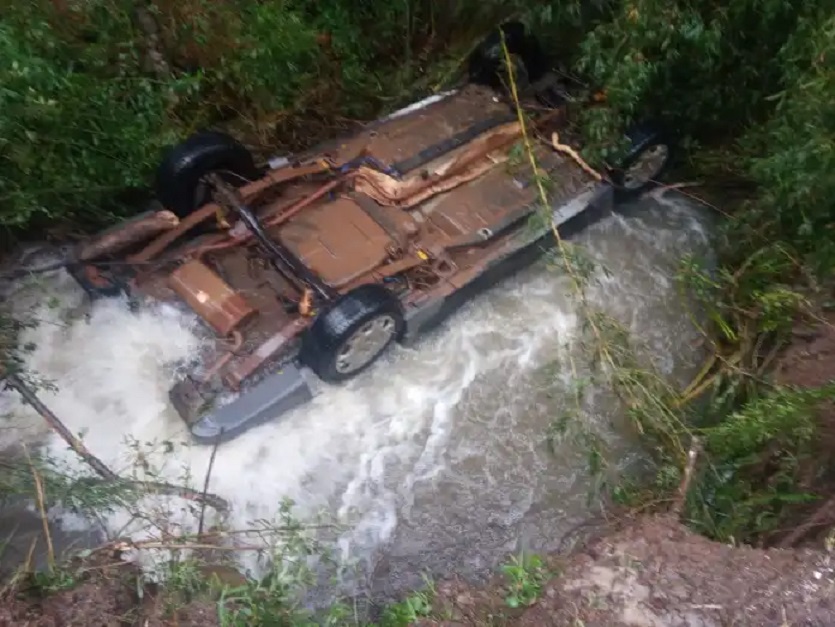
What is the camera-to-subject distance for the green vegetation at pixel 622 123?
12.8ft

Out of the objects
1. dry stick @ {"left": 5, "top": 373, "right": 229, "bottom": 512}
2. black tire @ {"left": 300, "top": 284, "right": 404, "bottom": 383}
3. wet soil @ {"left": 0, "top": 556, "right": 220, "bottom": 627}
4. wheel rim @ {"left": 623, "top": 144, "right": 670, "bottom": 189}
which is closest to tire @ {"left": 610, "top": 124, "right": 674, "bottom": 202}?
wheel rim @ {"left": 623, "top": 144, "right": 670, "bottom": 189}

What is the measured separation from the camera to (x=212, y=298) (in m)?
4.56

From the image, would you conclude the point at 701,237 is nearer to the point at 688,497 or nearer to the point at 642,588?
the point at 688,497

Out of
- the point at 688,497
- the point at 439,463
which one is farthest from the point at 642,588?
the point at 439,463

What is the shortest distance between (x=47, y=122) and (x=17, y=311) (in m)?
1.28

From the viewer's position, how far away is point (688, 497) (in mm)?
3889

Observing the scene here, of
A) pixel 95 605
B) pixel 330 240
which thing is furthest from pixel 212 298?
pixel 95 605

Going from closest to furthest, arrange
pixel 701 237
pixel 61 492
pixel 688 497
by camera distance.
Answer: pixel 61 492 < pixel 688 497 < pixel 701 237

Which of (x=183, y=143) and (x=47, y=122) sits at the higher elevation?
(x=47, y=122)

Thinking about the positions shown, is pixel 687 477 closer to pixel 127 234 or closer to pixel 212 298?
pixel 212 298

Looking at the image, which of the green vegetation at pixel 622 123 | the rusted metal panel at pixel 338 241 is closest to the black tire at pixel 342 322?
the rusted metal panel at pixel 338 241

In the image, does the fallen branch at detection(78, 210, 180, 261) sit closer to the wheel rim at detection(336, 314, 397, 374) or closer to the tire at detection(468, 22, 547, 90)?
the wheel rim at detection(336, 314, 397, 374)

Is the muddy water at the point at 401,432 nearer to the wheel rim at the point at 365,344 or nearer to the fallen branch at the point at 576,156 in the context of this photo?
the wheel rim at the point at 365,344

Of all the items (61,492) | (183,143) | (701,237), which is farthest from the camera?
(701,237)
